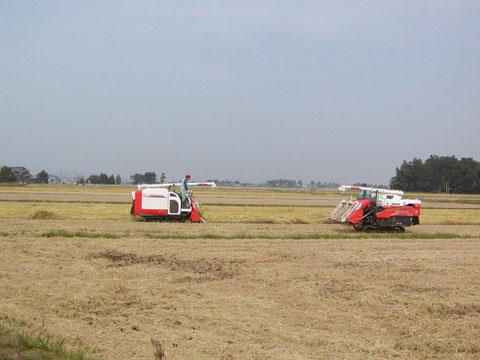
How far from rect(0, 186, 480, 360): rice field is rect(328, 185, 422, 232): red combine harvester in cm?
292

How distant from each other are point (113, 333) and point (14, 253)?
7450mm

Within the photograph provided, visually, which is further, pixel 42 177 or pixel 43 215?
pixel 42 177

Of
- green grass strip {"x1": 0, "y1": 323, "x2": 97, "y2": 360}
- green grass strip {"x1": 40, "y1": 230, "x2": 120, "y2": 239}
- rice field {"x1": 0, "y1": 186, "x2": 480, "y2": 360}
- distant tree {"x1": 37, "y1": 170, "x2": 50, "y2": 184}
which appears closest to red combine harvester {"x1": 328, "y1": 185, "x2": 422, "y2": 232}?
rice field {"x1": 0, "y1": 186, "x2": 480, "y2": 360}

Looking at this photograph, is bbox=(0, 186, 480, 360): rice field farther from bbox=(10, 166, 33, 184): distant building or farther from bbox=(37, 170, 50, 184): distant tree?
bbox=(37, 170, 50, 184): distant tree

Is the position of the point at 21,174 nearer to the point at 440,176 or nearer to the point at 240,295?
the point at 440,176

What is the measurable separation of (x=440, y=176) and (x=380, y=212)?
11479 cm

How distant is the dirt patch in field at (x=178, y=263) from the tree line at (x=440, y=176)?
11676 centimetres

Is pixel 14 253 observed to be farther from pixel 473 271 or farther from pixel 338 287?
pixel 473 271

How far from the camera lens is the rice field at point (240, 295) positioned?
7301 millimetres

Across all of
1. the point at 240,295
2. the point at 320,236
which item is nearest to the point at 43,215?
the point at 320,236

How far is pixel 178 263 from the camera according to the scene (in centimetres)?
1319

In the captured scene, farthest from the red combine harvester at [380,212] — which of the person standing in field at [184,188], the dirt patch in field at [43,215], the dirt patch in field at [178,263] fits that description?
the dirt patch in field at [43,215]

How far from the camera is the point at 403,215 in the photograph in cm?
2161

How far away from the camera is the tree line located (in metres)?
121
